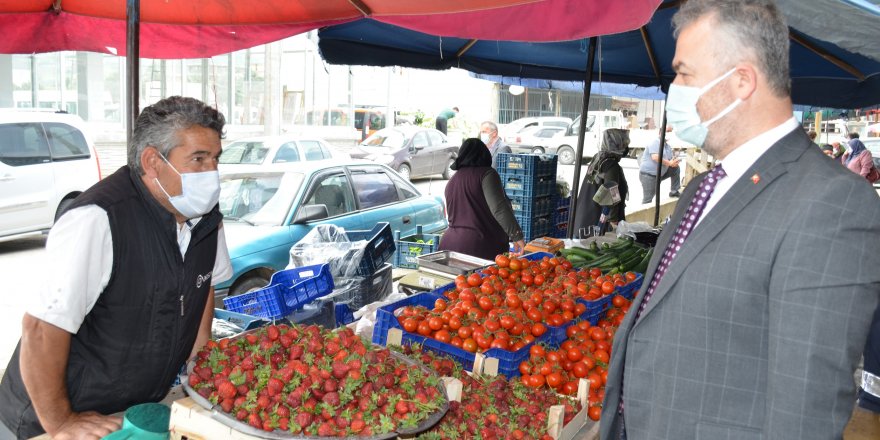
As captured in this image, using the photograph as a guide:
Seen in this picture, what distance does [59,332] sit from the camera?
218cm

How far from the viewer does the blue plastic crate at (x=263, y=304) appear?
4437 mm

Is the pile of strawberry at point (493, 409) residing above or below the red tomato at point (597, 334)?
below

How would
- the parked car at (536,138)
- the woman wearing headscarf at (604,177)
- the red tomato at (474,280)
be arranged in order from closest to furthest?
1. the red tomato at (474,280)
2. the woman wearing headscarf at (604,177)
3. the parked car at (536,138)

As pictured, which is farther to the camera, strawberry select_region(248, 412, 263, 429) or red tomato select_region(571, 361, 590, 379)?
red tomato select_region(571, 361, 590, 379)

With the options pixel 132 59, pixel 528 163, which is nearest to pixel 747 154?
pixel 132 59

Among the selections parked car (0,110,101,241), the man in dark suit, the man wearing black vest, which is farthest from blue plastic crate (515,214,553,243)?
the man in dark suit

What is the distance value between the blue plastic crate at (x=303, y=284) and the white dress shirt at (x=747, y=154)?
10.6ft

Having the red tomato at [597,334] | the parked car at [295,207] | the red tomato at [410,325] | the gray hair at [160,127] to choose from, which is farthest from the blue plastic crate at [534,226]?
the gray hair at [160,127]

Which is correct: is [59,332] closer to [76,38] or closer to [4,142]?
[76,38]

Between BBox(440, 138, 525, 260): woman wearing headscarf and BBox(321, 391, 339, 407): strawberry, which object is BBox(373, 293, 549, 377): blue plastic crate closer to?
BBox(321, 391, 339, 407): strawberry

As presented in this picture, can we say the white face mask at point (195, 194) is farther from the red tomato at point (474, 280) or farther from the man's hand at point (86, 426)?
the red tomato at point (474, 280)

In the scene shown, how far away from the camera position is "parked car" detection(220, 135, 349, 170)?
13.4 m

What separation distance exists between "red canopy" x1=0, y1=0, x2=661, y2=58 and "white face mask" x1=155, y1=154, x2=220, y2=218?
2103 mm

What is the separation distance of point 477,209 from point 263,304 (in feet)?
7.44
